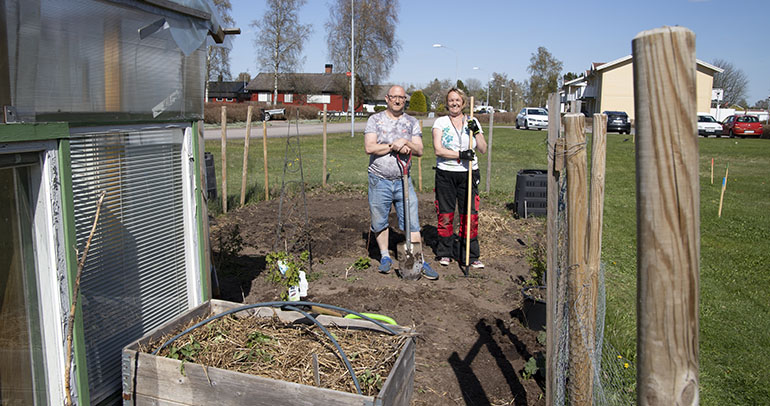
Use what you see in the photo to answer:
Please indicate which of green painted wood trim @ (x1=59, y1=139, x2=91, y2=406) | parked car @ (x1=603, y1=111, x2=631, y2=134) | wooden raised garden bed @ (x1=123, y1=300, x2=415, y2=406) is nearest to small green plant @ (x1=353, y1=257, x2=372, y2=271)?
wooden raised garden bed @ (x1=123, y1=300, x2=415, y2=406)

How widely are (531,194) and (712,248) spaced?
2.52m

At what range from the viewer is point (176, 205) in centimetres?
380

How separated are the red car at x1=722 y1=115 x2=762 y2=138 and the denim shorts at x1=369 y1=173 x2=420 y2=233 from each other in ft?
110

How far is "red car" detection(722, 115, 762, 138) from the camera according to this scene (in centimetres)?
3234

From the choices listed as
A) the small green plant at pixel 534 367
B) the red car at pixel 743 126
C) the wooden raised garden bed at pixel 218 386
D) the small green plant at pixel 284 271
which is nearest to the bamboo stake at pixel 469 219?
the small green plant at pixel 284 271

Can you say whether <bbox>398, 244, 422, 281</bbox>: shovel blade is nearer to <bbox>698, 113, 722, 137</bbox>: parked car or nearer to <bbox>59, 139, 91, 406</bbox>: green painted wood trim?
<bbox>59, 139, 91, 406</bbox>: green painted wood trim

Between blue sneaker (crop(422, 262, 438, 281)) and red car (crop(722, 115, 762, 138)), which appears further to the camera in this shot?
red car (crop(722, 115, 762, 138))

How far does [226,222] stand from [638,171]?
7.49 m

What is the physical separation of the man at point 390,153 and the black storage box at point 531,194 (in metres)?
3.30

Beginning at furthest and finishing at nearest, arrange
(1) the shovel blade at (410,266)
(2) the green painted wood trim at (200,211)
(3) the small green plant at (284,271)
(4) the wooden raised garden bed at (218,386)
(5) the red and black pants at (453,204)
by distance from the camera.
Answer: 1. (5) the red and black pants at (453,204)
2. (1) the shovel blade at (410,266)
3. (3) the small green plant at (284,271)
4. (2) the green painted wood trim at (200,211)
5. (4) the wooden raised garden bed at (218,386)

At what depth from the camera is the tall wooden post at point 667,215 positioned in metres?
1.11

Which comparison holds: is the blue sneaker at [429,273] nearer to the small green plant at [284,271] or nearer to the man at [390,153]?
the man at [390,153]

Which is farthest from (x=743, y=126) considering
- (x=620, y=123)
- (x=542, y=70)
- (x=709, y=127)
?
(x=542, y=70)

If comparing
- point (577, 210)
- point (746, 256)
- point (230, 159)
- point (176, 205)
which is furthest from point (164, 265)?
point (230, 159)
